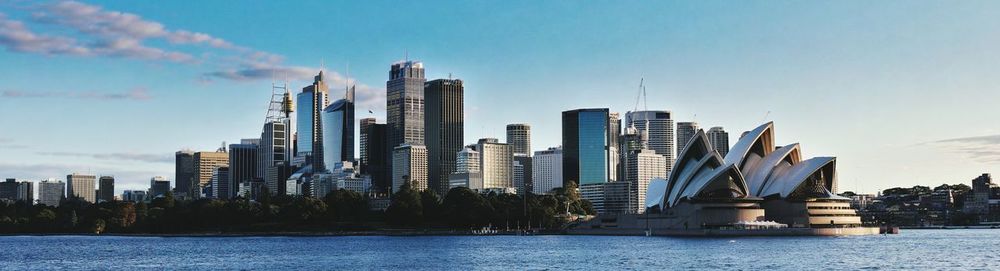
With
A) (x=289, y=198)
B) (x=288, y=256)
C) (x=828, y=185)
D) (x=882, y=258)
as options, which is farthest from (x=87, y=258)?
(x=289, y=198)

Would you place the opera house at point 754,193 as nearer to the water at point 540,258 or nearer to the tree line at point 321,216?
the water at point 540,258

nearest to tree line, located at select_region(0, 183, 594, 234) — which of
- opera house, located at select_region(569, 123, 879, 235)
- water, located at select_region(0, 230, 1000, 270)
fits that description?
opera house, located at select_region(569, 123, 879, 235)

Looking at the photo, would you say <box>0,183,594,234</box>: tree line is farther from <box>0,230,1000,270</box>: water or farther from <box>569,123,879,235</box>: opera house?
<box>0,230,1000,270</box>: water

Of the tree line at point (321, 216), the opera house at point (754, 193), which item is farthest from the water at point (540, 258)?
the tree line at point (321, 216)

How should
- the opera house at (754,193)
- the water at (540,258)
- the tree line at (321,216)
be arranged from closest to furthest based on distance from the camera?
the water at (540,258) → the opera house at (754,193) → the tree line at (321,216)

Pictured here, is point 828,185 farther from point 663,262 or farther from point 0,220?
point 0,220

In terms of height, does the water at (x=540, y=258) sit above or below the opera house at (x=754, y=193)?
below

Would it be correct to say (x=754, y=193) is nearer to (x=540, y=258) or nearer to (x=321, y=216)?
(x=540, y=258)

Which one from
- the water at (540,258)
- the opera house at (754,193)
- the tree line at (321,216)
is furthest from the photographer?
the tree line at (321,216)
